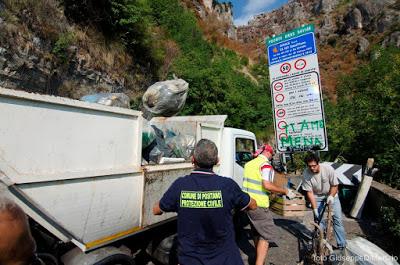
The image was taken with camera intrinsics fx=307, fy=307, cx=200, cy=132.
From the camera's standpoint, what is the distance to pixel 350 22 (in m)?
53.2

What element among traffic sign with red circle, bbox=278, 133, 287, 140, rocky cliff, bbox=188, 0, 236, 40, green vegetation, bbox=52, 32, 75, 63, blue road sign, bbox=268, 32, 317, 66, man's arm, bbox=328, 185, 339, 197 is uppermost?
rocky cliff, bbox=188, 0, 236, 40

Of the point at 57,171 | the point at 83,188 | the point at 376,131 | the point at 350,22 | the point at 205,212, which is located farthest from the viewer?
the point at 350,22

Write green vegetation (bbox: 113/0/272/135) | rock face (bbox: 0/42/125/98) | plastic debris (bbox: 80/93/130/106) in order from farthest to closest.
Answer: green vegetation (bbox: 113/0/272/135) < rock face (bbox: 0/42/125/98) < plastic debris (bbox: 80/93/130/106)

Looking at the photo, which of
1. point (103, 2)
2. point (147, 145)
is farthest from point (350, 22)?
point (147, 145)

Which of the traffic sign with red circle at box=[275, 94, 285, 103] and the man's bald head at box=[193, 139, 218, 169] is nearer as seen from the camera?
the man's bald head at box=[193, 139, 218, 169]

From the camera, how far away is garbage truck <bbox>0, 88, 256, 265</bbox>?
2275 mm

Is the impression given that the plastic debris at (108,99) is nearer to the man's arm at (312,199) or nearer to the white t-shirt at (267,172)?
the white t-shirt at (267,172)

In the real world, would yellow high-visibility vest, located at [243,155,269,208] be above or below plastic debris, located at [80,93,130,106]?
below

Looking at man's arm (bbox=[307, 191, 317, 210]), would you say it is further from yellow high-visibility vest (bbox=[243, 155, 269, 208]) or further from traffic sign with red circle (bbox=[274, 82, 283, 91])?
traffic sign with red circle (bbox=[274, 82, 283, 91])

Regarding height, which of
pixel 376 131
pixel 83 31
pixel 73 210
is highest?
pixel 83 31

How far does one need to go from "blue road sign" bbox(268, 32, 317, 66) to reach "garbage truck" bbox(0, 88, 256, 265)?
3.77 m

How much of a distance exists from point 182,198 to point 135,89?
8566 mm

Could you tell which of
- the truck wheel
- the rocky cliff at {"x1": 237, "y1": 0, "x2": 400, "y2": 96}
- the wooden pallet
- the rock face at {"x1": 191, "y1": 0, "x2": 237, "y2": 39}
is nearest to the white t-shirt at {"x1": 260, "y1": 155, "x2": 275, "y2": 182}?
the wooden pallet

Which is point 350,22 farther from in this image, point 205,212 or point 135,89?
point 205,212
